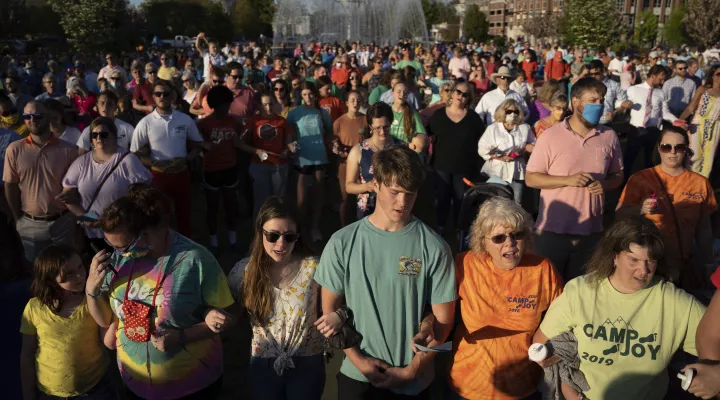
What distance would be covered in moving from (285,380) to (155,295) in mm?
791

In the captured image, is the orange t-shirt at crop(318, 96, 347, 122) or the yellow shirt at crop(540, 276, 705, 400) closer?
the yellow shirt at crop(540, 276, 705, 400)

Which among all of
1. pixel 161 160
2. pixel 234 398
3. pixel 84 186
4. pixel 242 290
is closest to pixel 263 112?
pixel 161 160

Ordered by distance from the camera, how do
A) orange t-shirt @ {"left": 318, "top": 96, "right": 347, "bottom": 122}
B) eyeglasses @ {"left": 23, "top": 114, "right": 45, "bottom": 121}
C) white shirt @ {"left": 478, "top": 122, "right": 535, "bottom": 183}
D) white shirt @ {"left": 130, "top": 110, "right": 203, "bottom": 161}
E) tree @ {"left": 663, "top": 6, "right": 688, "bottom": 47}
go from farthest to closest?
tree @ {"left": 663, "top": 6, "right": 688, "bottom": 47} < orange t-shirt @ {"left": 318, "top": 96, "right": 347, "bottom": 122} < white shirt @ {"left": 478, "top": 122, "right": 535, "bottom": 183} < white shirt @ {"left": 130, "top": 110, "right": 203, "bottom": 161} < eyeglasses @ {"left": 23, "top": 114, "right": 45, "bottom": 121}

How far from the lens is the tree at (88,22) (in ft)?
120

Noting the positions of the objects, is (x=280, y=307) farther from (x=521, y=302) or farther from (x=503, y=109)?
(x=503, y=109)

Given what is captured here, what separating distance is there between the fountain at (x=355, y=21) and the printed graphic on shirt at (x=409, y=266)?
47.3 meters

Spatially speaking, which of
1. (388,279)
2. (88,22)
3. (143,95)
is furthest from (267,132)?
(88,22)

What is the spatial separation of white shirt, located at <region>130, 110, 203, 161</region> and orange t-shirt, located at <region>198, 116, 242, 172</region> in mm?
570

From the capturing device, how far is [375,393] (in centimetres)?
294

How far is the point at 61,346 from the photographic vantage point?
10.4 ft

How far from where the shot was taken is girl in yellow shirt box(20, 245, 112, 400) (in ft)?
10.3

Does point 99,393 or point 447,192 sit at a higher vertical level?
point 447,192

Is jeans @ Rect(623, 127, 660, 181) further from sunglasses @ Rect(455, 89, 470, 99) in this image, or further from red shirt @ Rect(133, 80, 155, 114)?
red shirt @ Rect(133, 80, 155, 114)

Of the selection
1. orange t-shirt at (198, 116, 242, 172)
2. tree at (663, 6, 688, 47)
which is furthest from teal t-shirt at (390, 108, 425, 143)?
tree at (663, 6, 688, 47)
